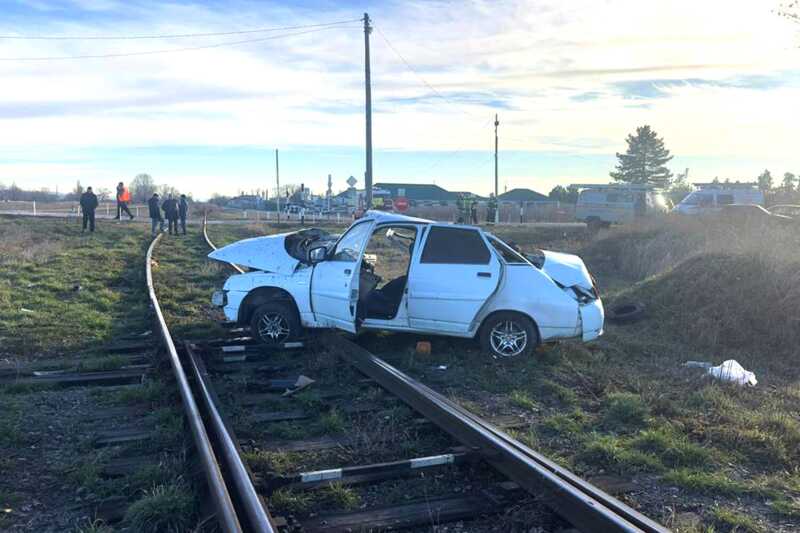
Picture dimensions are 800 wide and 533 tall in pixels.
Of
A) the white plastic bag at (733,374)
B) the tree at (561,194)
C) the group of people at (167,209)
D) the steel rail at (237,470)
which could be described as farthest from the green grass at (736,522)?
the tree at (561,194)

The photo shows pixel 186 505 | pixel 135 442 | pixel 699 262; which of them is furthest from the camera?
pixel 699 262

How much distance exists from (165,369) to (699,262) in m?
9.41

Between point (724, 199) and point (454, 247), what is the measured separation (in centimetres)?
2682

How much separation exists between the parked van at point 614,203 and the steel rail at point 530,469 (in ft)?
91.0

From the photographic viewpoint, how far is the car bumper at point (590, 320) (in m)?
8.58

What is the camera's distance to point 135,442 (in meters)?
5.53

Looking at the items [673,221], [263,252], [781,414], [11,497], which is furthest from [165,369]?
[673,221]

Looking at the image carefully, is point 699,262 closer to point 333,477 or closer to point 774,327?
point 774,327

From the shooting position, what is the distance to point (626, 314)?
11828mm

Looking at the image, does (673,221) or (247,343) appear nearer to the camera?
(247,343)

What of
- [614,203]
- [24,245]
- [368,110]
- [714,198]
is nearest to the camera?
[24,245]

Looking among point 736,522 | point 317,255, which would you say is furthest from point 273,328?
point 736,522

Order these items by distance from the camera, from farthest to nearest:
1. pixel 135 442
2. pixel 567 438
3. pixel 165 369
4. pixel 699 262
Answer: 1. pixel 699 262
2. pixel 165 369
3. pixel 567 438
4. pixel 135 442

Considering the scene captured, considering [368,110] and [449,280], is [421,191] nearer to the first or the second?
[368,110]
